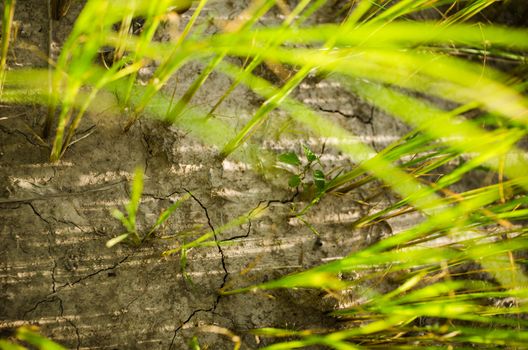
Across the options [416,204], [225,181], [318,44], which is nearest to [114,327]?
[225,181]

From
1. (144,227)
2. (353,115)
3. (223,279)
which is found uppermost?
(353,115)

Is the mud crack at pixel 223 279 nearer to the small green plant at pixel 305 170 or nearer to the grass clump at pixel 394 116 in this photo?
the grass clump at pixel 394 116

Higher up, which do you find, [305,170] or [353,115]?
[353,115]

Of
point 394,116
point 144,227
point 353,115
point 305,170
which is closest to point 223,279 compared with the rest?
point 144,227

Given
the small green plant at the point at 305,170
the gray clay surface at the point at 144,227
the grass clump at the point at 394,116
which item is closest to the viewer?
the grass clump at the point at 394,116

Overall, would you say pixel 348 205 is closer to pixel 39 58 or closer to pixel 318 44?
pixel 318 44

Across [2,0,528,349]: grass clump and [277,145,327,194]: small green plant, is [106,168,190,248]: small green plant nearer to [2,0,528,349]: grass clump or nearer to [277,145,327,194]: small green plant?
[2,0,528,349]: grass clump

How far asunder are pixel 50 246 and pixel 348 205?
41.1 inches

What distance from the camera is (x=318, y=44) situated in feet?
5.80

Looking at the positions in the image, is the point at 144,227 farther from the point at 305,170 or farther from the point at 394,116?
the point at 394,116

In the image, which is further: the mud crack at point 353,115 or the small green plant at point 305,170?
the mud crack at point 353,115

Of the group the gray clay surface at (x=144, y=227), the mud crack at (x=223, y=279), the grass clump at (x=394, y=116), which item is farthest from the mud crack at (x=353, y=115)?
the mud crack at (x=223, y=279)

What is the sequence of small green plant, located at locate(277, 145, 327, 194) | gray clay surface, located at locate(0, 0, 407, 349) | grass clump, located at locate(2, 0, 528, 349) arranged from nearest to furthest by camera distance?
grass clump, located at locate(2, 0, 528, 349) → gray clay surface, located at locate(0, 0, 407, 349) → small green plant, located at locate(277, 145, 327, 194)

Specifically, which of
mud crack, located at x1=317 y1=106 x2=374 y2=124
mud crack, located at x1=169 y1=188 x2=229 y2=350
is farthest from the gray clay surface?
mud crack, located at x1=317 y1=106 x2=374 y2=124
